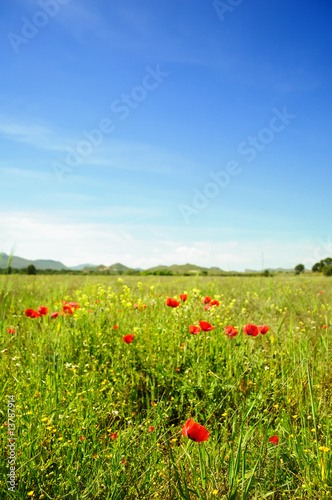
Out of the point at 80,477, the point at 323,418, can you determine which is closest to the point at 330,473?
the point at 323,418

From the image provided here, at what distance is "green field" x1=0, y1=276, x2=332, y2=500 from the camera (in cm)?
176

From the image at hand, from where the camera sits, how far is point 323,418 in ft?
7.90

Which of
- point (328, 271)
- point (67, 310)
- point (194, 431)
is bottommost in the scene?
point (194, 431)

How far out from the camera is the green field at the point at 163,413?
1.76 m

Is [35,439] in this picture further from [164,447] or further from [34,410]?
[164,447]

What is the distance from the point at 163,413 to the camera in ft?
7.41

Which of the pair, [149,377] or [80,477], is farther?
[149,377]

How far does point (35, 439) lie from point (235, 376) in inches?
67.0

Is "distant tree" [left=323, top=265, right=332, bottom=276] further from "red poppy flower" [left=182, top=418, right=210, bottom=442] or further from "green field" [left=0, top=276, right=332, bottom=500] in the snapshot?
"red poppy flower" [left=182, top=418, right=210, bottom=442]
